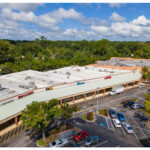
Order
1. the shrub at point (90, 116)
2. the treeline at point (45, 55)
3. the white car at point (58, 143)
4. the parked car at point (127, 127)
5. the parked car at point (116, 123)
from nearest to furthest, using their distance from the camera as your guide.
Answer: the white car at point (58, 143)
the parked car at point (127, 127)
the parked car at point (116, 123)
the shrub at point (90, 116)
the treeline at point (45, 55)

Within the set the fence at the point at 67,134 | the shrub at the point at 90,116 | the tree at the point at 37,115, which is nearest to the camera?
the tree at the point at 37,115

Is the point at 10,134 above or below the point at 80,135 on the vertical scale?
below

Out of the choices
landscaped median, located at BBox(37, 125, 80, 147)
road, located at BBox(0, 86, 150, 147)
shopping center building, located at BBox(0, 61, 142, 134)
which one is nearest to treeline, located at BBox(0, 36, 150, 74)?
shopping center building, located at BBox(0, 61, 142, 134)

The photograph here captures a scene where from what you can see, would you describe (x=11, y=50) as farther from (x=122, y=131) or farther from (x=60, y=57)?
(x=122, y=131)

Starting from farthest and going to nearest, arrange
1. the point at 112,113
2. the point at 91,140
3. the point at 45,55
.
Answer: the point at 45,55
the point at 112,113
the point at 91,140

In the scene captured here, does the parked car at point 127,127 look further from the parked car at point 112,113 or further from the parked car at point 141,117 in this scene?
the parked car at point 141,117

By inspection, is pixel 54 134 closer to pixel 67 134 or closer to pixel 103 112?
pixel 67 134

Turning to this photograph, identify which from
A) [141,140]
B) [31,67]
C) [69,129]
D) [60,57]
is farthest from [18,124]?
[60,57]

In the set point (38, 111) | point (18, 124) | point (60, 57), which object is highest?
point (60, 57)

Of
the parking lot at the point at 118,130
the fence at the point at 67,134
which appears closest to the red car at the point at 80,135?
the parking lot at the point at 118,130

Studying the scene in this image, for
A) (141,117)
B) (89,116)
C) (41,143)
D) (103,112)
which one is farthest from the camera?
(103,112)

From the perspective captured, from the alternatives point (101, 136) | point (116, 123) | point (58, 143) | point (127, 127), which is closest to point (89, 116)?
point (116, 123)
